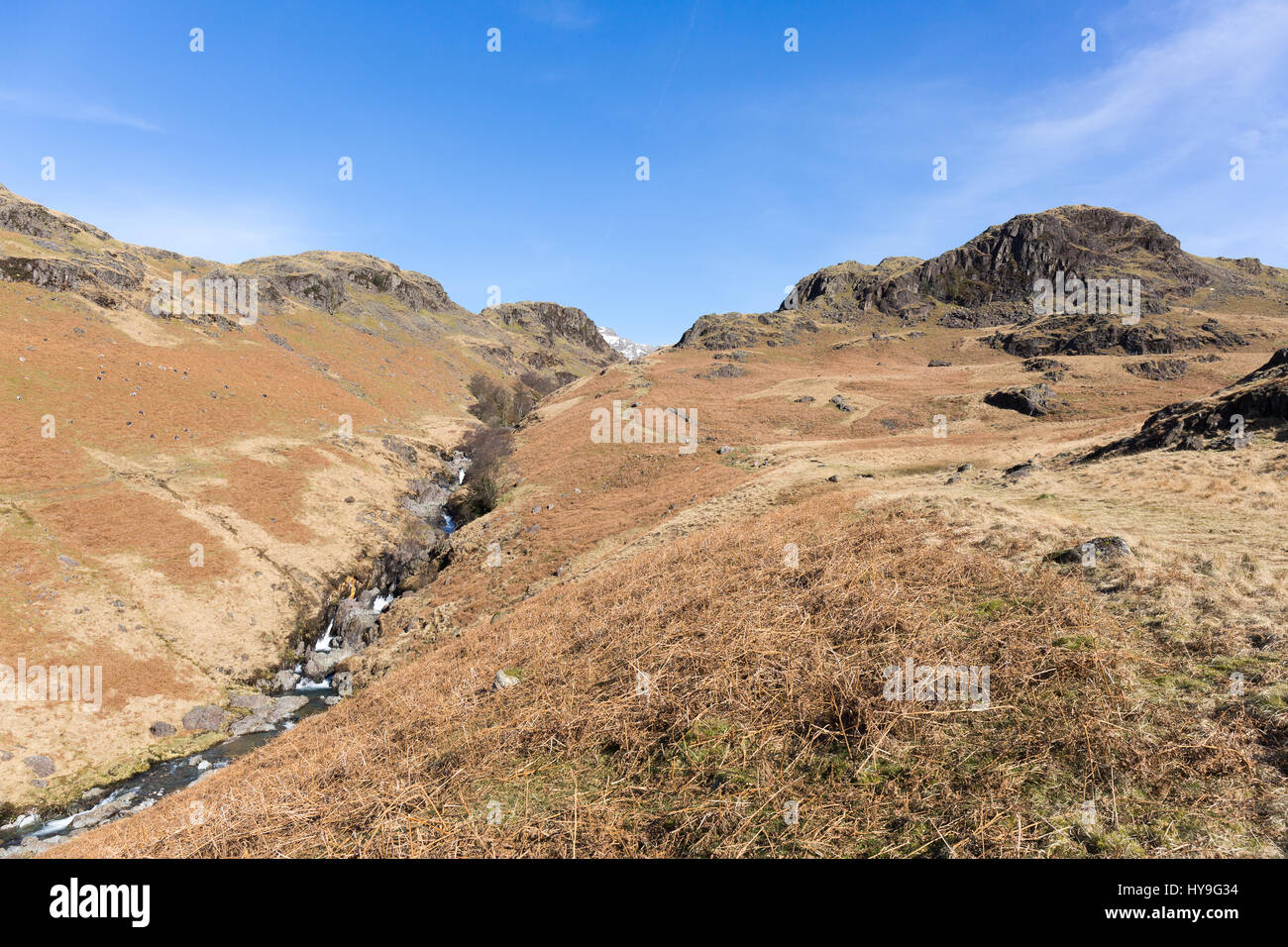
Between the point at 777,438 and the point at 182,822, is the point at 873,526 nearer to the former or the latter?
the point at 182,822

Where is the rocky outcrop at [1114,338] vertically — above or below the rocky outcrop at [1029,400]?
above

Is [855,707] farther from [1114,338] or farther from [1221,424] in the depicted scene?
[1114,338]

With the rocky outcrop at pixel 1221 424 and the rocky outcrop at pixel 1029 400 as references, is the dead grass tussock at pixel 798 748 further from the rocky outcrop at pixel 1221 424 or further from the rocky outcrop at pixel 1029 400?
the rocky outcrop at pixel 1029 400

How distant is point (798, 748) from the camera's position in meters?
5.29

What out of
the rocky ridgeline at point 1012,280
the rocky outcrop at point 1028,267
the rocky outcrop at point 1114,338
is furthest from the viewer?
the rocky outcrop at point 1028,267

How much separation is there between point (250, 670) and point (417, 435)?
38688 millimetres

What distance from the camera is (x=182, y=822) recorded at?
663 cm

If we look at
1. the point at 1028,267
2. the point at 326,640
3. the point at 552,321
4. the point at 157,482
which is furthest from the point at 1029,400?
the point at 552,321

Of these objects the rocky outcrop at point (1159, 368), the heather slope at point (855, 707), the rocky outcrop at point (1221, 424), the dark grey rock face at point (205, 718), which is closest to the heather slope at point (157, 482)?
the dark grey rock face at point (205, 718)

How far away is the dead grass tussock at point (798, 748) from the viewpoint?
4.11m

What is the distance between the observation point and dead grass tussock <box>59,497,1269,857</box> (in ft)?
13.5

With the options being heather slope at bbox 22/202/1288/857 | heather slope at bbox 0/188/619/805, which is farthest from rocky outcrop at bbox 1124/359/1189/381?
heather slope at bbox 0/188/619/805

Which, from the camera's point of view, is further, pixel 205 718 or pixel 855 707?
pixel 205 718
